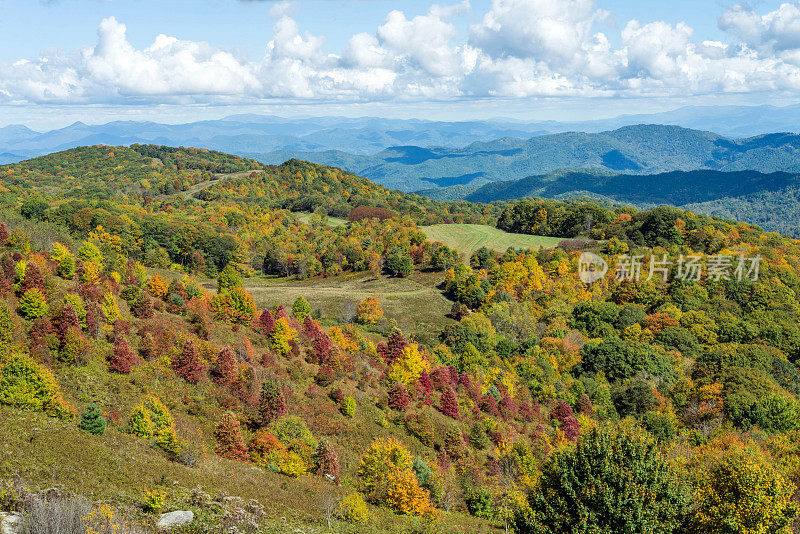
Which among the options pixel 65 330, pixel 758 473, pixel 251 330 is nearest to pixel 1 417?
pixel 65 330

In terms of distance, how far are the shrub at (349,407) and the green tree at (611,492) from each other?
20637 mm

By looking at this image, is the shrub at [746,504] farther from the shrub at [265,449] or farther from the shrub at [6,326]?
the shrub at [6,326]

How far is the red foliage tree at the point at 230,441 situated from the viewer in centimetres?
3095

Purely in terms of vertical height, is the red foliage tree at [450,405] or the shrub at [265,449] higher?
the shrub at [265,449]

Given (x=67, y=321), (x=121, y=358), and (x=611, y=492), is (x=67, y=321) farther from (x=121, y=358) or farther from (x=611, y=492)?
(x=611, y=492)

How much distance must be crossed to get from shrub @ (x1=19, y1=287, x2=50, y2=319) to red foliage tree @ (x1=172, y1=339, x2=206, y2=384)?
34.8ft

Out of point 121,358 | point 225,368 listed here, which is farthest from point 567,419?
point 121,358

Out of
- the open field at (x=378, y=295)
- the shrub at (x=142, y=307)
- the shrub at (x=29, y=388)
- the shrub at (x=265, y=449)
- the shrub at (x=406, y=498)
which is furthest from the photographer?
the open field at (x=378, y=295)

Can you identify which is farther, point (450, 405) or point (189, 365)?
point (450, 405)

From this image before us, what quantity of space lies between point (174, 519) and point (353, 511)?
8.10 metres

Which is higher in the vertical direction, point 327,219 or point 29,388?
point 29,388

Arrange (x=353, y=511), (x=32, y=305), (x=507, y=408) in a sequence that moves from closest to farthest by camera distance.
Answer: (x=353, y=511), (x=32, y=305), (x=507, y=408)

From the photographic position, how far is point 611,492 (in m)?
21.7

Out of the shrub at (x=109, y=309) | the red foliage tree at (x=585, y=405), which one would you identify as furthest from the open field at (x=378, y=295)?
the shrub at (x=109, y=309)
